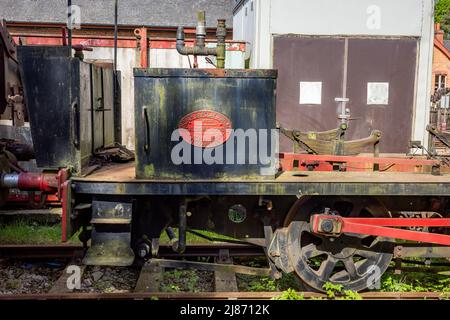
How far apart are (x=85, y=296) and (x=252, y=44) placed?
869cm

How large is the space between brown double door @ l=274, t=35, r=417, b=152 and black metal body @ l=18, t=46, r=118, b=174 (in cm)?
765

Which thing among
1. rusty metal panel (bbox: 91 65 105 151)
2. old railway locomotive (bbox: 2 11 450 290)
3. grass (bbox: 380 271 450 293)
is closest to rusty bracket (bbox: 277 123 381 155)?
old railway locomotive (bbox: 2 11 450 290)

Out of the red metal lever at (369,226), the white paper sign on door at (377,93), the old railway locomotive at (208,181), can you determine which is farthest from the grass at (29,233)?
the white paper sign on door at (377,93)

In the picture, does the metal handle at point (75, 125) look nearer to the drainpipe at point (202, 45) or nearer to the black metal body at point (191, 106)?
the black metal body at point (191, 106)

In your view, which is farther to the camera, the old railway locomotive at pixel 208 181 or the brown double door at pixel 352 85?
the brown double door at pixel 352 85

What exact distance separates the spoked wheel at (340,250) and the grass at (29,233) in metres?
3.42

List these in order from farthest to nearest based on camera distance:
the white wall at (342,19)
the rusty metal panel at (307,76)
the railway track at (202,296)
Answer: the rusty metal panel at (307,76), the white wall at (342,19), the railway track at (202,296)

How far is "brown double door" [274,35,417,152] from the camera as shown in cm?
1141

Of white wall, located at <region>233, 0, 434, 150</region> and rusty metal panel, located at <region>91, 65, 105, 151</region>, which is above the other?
white wall, located at <region>233, 0, 434, 150</region>

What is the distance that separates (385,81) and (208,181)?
8610 mm

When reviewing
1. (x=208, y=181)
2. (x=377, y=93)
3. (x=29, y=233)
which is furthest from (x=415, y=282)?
(x=377, y=93)

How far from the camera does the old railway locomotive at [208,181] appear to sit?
13.6ft

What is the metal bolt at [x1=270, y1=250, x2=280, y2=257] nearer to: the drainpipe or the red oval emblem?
the red oval emblem
